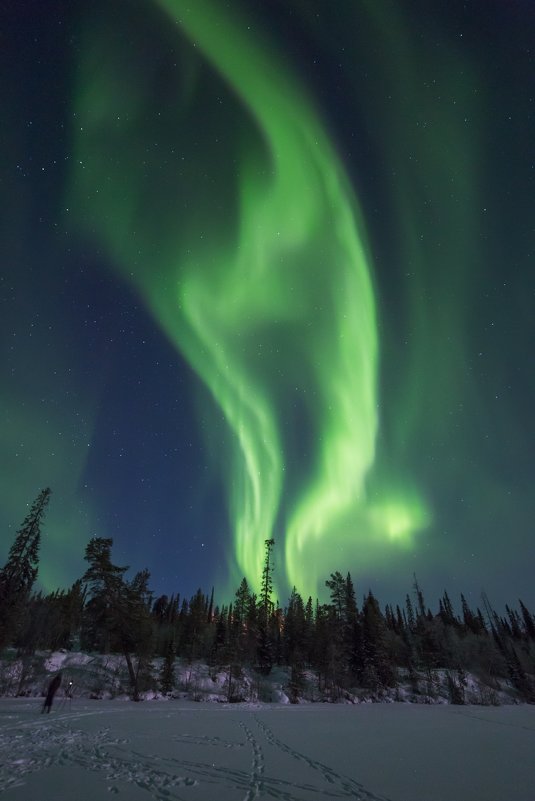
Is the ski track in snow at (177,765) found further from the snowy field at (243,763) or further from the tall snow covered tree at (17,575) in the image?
the tall snow covered tree at (17,575)

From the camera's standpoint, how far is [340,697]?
4884 cm

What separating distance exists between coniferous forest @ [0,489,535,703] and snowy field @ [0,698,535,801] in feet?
74.2

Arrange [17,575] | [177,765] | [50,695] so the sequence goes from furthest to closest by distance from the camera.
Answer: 1. [17,575]
2. [50,695]
3. [177,765]

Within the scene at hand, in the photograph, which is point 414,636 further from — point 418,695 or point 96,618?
point 96,618

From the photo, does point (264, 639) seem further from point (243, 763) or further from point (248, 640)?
point (243, 763)

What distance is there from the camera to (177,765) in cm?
1055

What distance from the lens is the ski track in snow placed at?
8445mm

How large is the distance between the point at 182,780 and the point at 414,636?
98.0 m

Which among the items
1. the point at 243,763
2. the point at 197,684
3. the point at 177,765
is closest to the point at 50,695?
the point at 177,765

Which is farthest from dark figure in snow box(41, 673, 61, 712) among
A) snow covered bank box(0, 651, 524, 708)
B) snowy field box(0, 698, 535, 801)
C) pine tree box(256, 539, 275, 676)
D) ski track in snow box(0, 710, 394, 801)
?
pine tree box(256, 539, 275, 676)

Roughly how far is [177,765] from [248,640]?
58.1 meters

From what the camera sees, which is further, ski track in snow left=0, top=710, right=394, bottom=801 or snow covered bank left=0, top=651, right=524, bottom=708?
snow covered bank left=0, top=651, right=524, bottom=708

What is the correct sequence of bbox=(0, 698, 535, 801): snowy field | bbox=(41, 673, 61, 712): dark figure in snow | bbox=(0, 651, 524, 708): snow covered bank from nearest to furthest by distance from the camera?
1. bbox=(0, 698, 535, 801): snowy field
2. bbox=(41, 673, 61, 712): dark figure in snow
3. bbox=(0, 651, 524, 708): snow covered bank

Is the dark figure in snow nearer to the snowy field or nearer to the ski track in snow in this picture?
the snowy field
